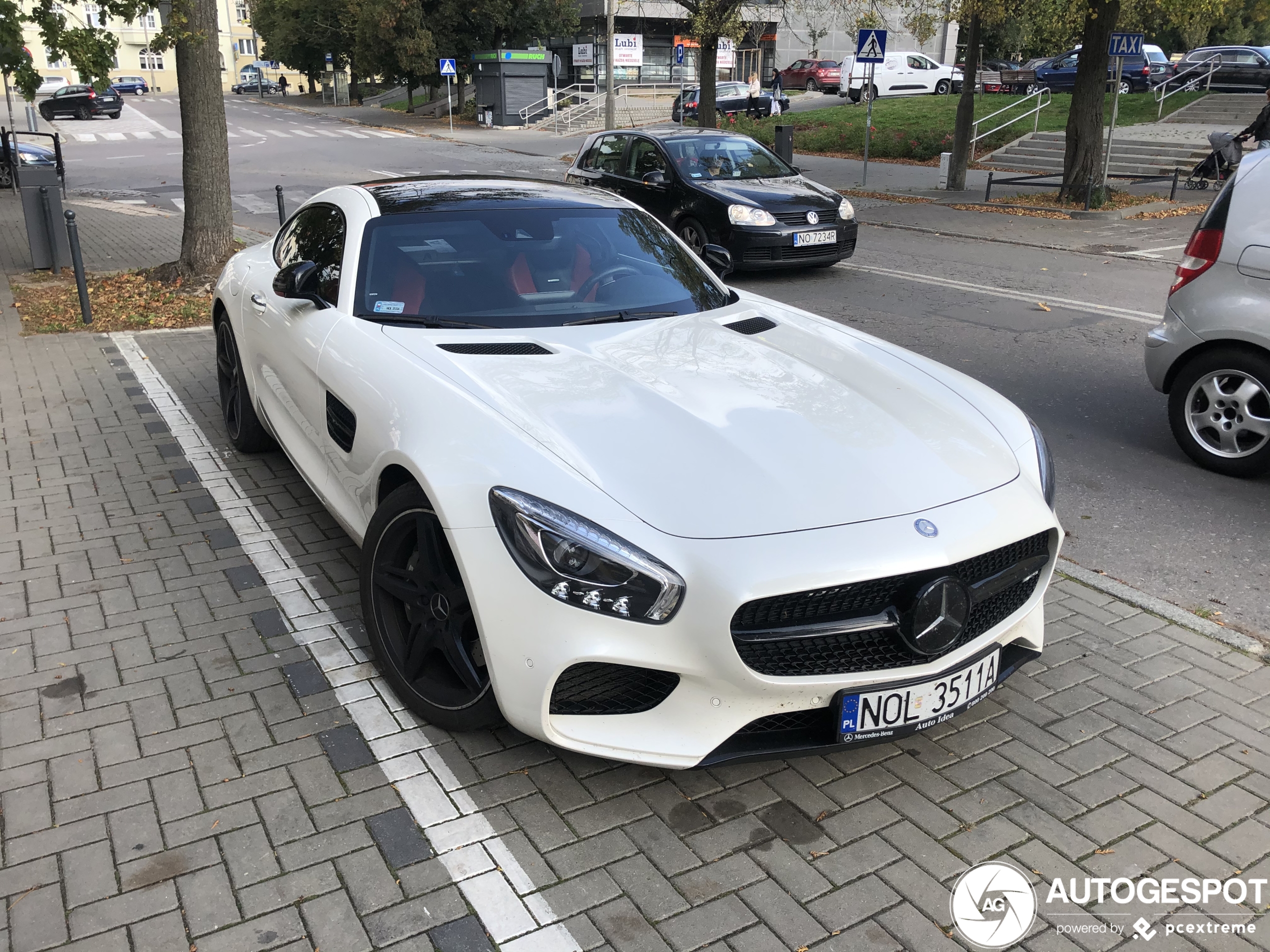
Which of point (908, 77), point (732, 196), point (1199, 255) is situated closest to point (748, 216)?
point (732, 196)

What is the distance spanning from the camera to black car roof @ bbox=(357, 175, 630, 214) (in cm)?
443

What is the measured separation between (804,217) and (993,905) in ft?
31.4

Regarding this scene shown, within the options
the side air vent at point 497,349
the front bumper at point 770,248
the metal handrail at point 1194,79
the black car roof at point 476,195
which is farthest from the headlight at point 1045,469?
the metal handrail at point 1194,79

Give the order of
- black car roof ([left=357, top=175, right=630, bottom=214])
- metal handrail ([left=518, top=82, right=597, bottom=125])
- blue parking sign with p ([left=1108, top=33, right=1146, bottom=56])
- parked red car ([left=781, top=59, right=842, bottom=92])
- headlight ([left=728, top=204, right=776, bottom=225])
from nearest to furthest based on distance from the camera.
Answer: black car roof ([left=357, top=175, right=630, bottom=214]), headlight ([left=728, top=204, right=776, bottom=225]), blue parking sign with p ([left=1108, top=33, right=1146, bottom=56]), metal handrail ([left=518, top=82, right=597, bottom=125]), parked red car ([left=781, top=59, right=842, bottom=92])

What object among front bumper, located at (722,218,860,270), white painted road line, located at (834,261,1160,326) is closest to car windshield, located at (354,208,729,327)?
white painted road line, located at (834,261,1160,326)

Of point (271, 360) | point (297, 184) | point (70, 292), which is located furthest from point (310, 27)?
point (271, 360)

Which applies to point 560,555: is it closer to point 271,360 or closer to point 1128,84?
point 271,360

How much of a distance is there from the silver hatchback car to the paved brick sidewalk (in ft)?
6.48

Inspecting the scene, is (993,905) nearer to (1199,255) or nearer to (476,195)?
(476,195)

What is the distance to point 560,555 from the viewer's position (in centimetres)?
268

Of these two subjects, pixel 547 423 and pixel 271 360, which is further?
pixel 271 360

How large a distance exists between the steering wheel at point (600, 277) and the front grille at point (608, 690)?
6.37 ft

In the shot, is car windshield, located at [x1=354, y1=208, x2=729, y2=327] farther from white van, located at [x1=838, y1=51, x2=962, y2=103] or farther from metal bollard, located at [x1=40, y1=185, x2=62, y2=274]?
white van, located at [x1=838, y1=51, x2=962, y2=103]

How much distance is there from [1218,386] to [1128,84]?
3364 centimetres
